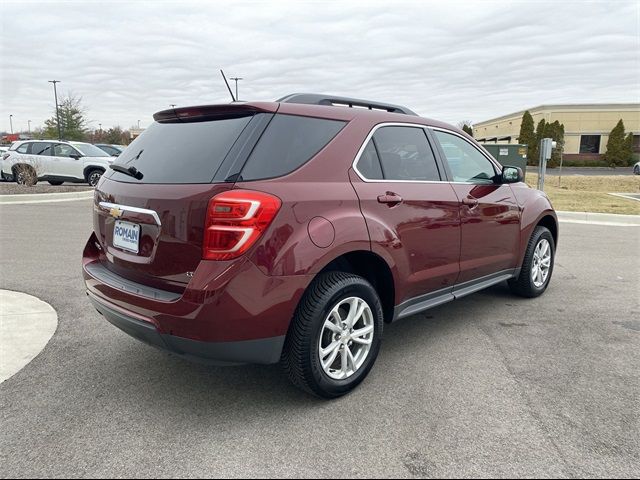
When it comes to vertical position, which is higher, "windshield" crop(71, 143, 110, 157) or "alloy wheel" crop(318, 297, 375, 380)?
"windshield" crop(71, 143, 110, 157)

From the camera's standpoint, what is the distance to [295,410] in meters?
2.85

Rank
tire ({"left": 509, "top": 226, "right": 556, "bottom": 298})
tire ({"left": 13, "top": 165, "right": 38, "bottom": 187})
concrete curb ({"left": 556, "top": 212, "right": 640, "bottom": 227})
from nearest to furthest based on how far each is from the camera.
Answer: tire ({"left": 509, "top": 226, "right": 556, "bottom": 298}) < concrete curb ({"left": 556, "top": 212, "right": 640, "bottom": 227}) < tire ({"left": 13, "top": 165, "right": 38, "bottom": 187})

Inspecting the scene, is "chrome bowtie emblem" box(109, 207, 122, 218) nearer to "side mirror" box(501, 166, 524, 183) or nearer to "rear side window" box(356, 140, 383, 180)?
"rear side window" box(356, 140, 383, 180)

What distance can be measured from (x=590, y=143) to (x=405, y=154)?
51426 millimetres

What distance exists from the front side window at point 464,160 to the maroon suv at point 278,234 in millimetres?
214

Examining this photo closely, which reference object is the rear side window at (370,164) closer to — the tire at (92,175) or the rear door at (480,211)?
the rear door at (480,211)

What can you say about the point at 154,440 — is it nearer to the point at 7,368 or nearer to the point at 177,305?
the point at 177,305

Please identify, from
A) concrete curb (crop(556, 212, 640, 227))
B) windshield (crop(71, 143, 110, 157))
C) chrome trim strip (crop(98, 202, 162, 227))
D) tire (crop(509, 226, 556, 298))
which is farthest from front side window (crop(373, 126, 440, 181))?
windshield (crop(71, 143, 110, 157))

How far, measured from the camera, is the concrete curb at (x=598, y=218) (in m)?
11.2

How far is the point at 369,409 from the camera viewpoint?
2857 mm

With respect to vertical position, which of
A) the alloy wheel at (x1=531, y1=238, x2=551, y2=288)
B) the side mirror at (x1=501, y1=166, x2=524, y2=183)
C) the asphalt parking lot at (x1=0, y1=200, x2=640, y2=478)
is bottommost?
the asphalt parking lot at (x1=0, y1=200, x2=640, y2=478)

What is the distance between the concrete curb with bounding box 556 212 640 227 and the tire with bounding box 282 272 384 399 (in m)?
9.76

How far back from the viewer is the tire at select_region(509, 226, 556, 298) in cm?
486

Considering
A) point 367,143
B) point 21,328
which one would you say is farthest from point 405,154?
point 21,328
